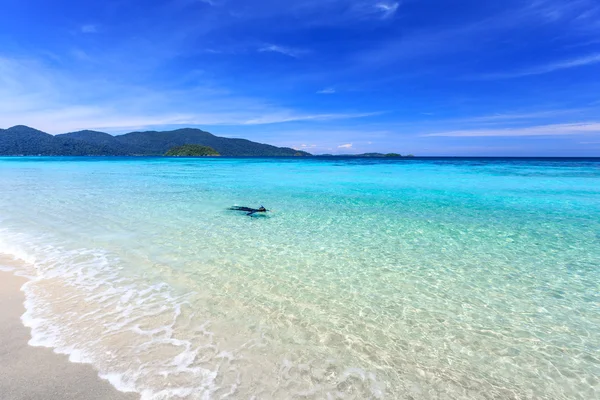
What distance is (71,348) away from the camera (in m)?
3.50

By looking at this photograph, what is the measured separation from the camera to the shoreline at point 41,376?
283 cm

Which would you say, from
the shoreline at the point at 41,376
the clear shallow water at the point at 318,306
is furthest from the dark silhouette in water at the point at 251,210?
the shoreline at the point at 41,376

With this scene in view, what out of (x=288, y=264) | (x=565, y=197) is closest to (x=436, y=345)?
(x=288, y=264)

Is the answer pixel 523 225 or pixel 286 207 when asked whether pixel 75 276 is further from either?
pixel 523 225

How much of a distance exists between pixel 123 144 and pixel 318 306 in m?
173

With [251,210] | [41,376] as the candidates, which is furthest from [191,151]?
[41,376]

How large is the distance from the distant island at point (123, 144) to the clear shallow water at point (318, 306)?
147293 mm

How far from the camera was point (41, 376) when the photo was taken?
3053mm

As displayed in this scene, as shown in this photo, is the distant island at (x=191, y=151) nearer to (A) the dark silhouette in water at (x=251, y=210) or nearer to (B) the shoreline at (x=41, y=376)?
(A) the dark silhouette in water at (x=251, y=210)

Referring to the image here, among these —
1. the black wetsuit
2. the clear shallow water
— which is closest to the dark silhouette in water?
the black wetsuit

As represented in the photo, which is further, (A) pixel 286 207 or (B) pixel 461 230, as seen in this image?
(A) pixel 286 207

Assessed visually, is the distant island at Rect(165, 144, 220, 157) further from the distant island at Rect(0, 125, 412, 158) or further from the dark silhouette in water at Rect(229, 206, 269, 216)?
the dark silhouette in water at Rect(229, 206, 269, 216)

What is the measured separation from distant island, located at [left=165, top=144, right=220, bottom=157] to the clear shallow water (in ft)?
472

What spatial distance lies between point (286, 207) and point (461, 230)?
6.86 meters
